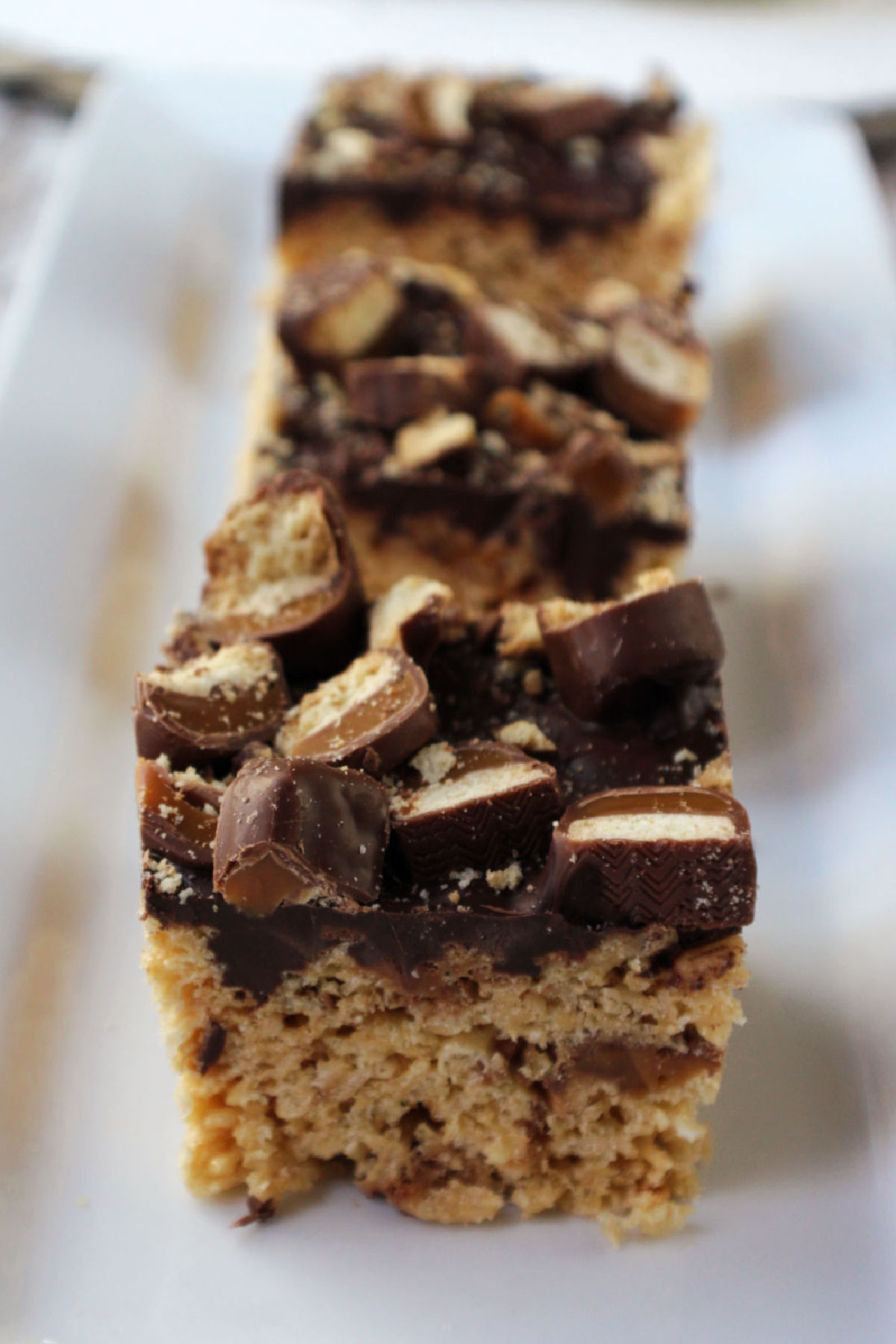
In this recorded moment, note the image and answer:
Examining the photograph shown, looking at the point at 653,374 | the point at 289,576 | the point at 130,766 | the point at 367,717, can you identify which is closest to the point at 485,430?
the point at 653,374

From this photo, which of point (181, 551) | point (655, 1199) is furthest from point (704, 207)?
point (655, 1199)

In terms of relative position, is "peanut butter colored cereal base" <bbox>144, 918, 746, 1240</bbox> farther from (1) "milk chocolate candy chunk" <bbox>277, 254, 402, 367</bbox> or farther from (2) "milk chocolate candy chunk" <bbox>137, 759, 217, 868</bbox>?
(1) "milk chocolate candy chunk" <bbox>277, 254, 402, 367</bbox>

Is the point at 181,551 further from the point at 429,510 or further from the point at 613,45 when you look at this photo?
the point at 613,45

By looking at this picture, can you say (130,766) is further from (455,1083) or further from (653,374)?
(653,374)

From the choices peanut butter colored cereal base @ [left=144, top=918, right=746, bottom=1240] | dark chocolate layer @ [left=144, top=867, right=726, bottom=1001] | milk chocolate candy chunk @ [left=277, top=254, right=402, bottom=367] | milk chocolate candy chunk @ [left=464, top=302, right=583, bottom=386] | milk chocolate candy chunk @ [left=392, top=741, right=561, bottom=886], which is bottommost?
peanut butter colored cereal base @ [left=144, top=918, right=746, bottom=1240]

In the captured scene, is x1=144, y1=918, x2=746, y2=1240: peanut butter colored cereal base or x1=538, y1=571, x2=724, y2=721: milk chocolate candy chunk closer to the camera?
x1=144, y1=918, x2=746, y2=1240: peanut butter colored cereal base

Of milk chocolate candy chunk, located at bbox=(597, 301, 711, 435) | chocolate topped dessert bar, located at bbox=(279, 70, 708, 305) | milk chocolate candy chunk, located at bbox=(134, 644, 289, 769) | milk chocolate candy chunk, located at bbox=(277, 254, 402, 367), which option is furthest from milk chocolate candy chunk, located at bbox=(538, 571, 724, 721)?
chocolate topped dessert bar, located at bbox=(279, 70, 708, 305)

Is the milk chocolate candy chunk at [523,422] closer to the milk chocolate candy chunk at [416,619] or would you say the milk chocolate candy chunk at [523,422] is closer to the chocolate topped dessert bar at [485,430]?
the chocolate topped dessert bar at [485,430]
